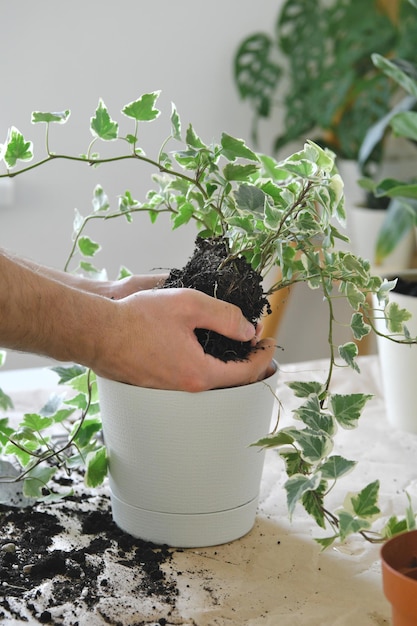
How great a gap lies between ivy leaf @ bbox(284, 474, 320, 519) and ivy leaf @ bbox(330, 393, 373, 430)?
0.30 ft

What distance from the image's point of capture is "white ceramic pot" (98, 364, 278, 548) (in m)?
0.85

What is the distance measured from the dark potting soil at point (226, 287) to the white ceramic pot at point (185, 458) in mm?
52

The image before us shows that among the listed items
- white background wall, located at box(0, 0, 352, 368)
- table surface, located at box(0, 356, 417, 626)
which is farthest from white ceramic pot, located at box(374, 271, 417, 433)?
white background wall, located at box(0, 0, 352, 368)

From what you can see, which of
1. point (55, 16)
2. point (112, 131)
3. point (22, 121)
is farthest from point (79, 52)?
point (112, 131)

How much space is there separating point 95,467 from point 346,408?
0.96 ft

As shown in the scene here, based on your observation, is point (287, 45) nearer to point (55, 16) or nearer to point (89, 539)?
point (55, 16)

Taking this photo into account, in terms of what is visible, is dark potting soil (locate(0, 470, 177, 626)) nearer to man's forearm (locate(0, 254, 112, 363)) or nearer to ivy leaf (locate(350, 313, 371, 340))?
man's forearm (locate(0, 254, 112, 363))

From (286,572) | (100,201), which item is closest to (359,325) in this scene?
(286,572)

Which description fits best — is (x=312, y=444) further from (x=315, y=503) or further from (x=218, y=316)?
(x=218, y=316)

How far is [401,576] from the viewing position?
0.63 m

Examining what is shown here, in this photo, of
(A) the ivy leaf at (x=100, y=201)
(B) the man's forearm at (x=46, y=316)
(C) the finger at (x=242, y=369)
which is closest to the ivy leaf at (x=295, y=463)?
(C) the finger at (x=242, y=369)

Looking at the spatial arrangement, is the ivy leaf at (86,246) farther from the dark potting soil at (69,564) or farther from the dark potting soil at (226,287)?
the dark potting soil at (69,564)

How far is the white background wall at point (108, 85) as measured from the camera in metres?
2.10

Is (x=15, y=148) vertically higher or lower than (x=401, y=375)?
higher
